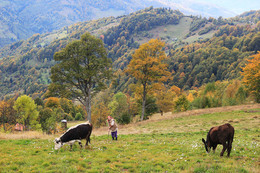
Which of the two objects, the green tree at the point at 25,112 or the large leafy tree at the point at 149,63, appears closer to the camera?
the large leafy tree at the point at 149,63

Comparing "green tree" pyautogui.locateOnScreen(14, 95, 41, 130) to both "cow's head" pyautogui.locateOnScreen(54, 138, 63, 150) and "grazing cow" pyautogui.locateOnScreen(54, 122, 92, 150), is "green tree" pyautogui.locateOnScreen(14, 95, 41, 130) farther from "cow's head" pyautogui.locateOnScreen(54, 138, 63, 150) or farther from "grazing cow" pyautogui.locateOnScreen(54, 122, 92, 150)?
"grazing cow" pyautogui.locateOnScreen(54, 122, 92, 150)

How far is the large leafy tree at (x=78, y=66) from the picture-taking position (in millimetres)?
32906

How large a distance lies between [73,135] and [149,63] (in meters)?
29.8

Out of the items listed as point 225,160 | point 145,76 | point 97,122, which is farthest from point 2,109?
point 225,160

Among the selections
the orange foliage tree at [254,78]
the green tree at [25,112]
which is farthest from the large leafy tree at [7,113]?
the orange foliage tree at [254,78]

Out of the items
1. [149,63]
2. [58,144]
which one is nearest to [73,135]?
[58,144]

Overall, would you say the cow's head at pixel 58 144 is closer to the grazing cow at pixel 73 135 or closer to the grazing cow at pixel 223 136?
the grazing cow at pixel 73 135

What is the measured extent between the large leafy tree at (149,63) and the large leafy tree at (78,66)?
7.84 meters

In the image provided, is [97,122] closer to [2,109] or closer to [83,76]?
[2,109]

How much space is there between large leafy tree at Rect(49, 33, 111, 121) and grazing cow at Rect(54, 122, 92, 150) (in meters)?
19.7

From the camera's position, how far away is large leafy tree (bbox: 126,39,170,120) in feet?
132

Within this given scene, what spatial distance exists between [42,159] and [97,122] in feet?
207

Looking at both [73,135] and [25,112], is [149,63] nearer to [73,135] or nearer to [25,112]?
[73,135]

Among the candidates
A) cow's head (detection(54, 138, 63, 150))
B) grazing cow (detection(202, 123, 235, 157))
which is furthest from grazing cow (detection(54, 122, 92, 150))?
grazing cow (detection(202, 123, 235, 157))
